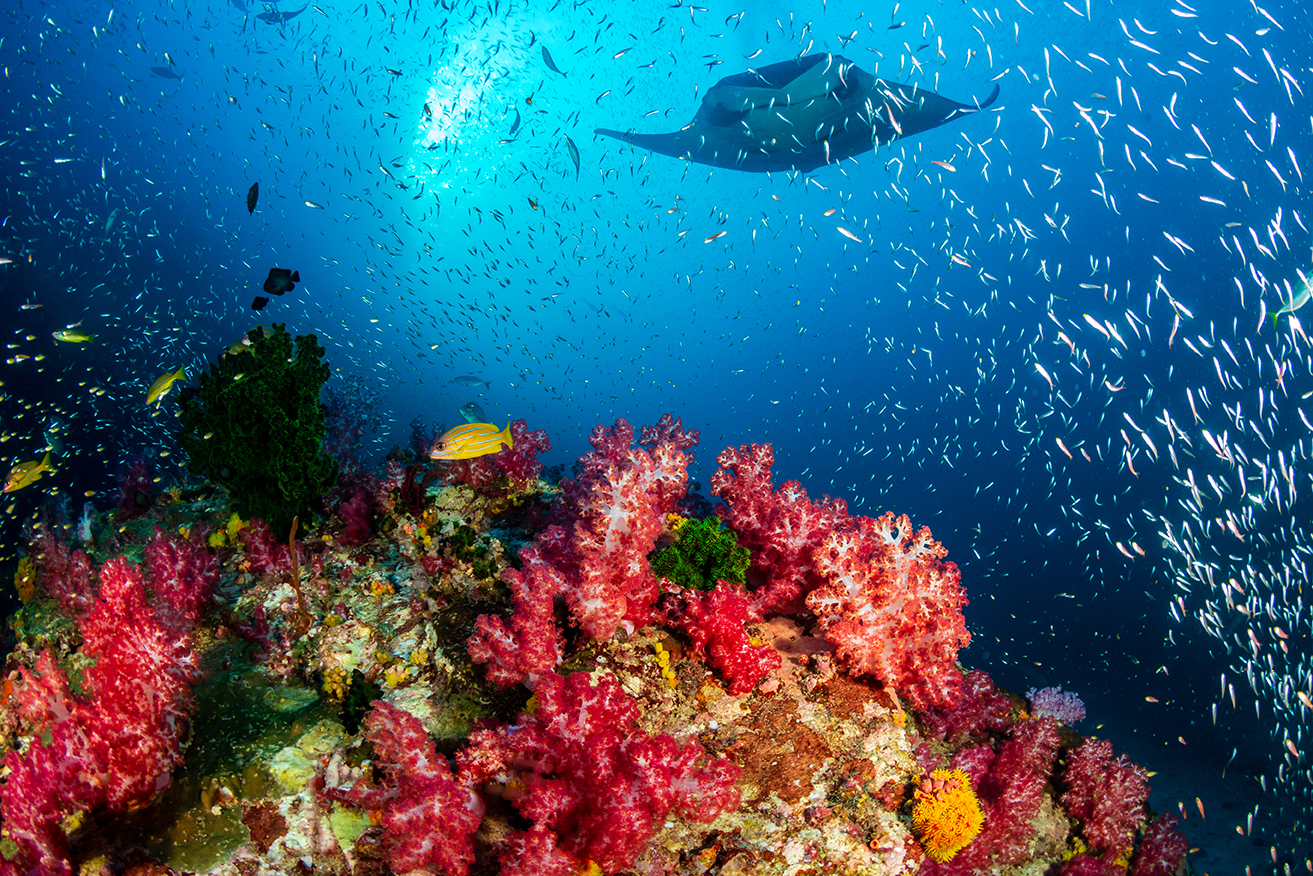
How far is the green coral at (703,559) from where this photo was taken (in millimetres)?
4074

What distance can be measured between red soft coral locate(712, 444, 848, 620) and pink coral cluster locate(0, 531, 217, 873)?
384cm

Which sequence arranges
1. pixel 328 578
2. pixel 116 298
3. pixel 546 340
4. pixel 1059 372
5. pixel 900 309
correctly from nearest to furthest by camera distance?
pixel 328 578 < pixel 116 298 < pixel 1059 372 < pixel 900 309 < pixel 546 340

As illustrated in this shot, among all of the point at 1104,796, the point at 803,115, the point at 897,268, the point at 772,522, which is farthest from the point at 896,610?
the point at 897,268

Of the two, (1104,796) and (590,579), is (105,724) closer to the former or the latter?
(590,579)

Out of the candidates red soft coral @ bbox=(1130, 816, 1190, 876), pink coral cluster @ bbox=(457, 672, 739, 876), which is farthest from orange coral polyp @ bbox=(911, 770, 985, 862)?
red soft coral @ bbox=(1130, 816, 1190, 876)

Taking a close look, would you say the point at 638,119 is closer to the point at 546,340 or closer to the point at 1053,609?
the point at 546,340

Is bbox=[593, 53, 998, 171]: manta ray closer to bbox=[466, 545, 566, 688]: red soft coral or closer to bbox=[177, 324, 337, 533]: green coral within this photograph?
bbox=[177, 324, 337, 533]: green coral

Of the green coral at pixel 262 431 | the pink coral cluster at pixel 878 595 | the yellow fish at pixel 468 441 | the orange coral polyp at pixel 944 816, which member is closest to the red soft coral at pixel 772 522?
the pink coral cluster at pixel 878 595

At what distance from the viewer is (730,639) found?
3.65 meters

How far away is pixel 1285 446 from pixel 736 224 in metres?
70.6

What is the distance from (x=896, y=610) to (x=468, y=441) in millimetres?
3654

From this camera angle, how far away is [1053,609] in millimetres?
35375

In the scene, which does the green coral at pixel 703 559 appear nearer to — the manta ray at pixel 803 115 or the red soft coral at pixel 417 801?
the red soft coral at pixel 417 801

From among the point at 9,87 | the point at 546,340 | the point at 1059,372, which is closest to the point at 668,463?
the point at 9,87
